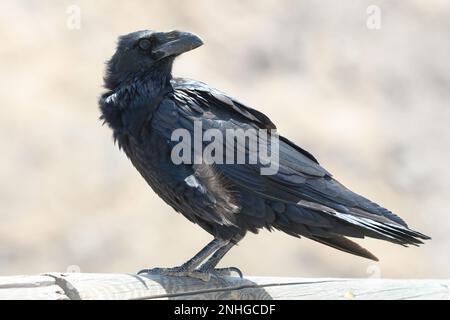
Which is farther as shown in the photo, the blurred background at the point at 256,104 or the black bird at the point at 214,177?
the blurred background at the point at 256,104

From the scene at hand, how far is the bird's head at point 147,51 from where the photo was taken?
488 cm

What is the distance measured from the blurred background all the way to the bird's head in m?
4.17

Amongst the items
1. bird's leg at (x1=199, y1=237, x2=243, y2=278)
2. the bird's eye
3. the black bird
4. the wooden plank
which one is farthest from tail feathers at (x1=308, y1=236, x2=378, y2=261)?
the wooden plank

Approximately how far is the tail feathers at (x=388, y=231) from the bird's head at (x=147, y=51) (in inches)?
45.7

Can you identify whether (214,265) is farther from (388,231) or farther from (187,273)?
(388,231)

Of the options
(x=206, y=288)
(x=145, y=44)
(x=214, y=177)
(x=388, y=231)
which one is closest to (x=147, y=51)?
(x=145, y=44)

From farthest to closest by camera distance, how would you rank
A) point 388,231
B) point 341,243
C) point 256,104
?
1. point 256,104
2. point 341,243
3. point 388,231

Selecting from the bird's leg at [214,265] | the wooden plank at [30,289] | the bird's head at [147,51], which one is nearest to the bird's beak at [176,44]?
the bird's head at [147,51]

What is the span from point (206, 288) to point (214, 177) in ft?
1.87

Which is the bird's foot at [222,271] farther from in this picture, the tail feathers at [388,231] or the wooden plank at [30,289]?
the wooden plank at [30,289]

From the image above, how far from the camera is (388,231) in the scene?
450 centimetres
